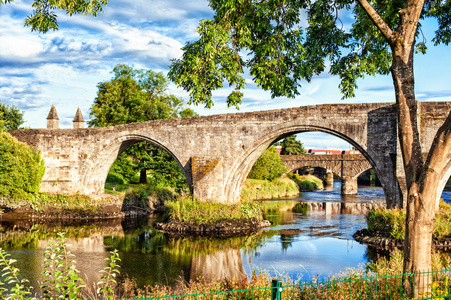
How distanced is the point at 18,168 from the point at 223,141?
10430mm

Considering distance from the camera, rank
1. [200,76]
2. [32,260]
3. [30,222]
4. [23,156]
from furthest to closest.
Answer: [23,156] → [30,222] → [32,260] → [200,76]

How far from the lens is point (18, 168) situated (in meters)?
21.4

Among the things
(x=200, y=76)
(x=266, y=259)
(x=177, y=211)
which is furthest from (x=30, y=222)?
(x=200, y=76)

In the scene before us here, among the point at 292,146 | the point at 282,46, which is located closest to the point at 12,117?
the point at 292,146

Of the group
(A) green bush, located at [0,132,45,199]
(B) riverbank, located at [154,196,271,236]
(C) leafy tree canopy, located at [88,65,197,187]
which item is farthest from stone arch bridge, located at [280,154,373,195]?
(A) green bush, located at [0,132,45,199]

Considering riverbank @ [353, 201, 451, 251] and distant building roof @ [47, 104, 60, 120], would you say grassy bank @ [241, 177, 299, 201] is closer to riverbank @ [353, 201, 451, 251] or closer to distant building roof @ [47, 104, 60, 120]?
distant building roof @ [47, 104, 60, 120]

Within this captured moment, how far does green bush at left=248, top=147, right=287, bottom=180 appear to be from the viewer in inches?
1435

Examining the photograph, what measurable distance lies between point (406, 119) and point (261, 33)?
4.04 m

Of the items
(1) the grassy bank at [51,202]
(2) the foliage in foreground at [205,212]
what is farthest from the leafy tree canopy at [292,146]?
(2) the foliage in foreground at [205,212]

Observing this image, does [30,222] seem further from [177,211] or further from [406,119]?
[406,119]

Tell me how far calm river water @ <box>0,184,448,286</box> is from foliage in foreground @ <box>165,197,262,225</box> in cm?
124

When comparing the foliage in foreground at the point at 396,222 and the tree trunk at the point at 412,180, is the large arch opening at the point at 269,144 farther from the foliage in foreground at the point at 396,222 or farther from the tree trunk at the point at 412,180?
the tree trunk at the point at 412,180

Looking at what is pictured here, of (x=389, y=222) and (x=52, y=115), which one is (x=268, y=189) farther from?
(x=389, y=222)

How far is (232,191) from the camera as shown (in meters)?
20.0
